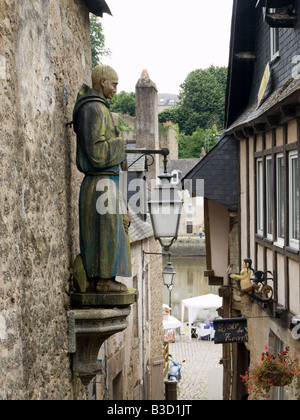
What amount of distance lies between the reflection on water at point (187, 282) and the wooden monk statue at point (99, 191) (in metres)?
31.9

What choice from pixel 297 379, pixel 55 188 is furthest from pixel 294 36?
pixel 55 188

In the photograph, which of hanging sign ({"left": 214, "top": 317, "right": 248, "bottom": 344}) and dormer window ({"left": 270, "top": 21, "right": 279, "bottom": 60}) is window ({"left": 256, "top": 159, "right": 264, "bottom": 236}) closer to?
hanging sign ({"left": 214, "top": 317, "right": 248, "bottom": 344})

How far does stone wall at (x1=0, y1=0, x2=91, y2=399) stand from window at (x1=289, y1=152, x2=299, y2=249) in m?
3.26

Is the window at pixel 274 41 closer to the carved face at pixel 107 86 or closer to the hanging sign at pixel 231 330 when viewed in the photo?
the hanging sign at pixel 231 330

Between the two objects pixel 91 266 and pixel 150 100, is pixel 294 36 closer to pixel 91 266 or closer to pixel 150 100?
pixel 91 266

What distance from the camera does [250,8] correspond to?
1293cm

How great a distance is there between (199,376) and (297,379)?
15733mm

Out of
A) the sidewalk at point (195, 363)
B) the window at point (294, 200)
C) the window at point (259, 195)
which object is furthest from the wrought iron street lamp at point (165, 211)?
the sidewalk at point (195, 363)

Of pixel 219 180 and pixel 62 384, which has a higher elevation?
pixel 219 180

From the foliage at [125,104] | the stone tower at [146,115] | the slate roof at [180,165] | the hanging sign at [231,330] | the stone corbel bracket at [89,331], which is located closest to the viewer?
the stone corbel bracket at [89,331]

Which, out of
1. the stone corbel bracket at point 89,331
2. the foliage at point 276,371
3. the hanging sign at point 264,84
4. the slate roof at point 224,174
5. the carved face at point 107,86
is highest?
the hanging sign at point 264,84

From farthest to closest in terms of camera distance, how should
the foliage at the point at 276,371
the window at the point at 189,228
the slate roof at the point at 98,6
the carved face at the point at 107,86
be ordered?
1. the window at the point at 189,228
2. the foliage at the point at 276,371
3. the slate roof at the point at 98,6
4. the carved face at the point at 107,86

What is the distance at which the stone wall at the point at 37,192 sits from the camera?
14.0ft

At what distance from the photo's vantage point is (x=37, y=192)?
5.05 meters
